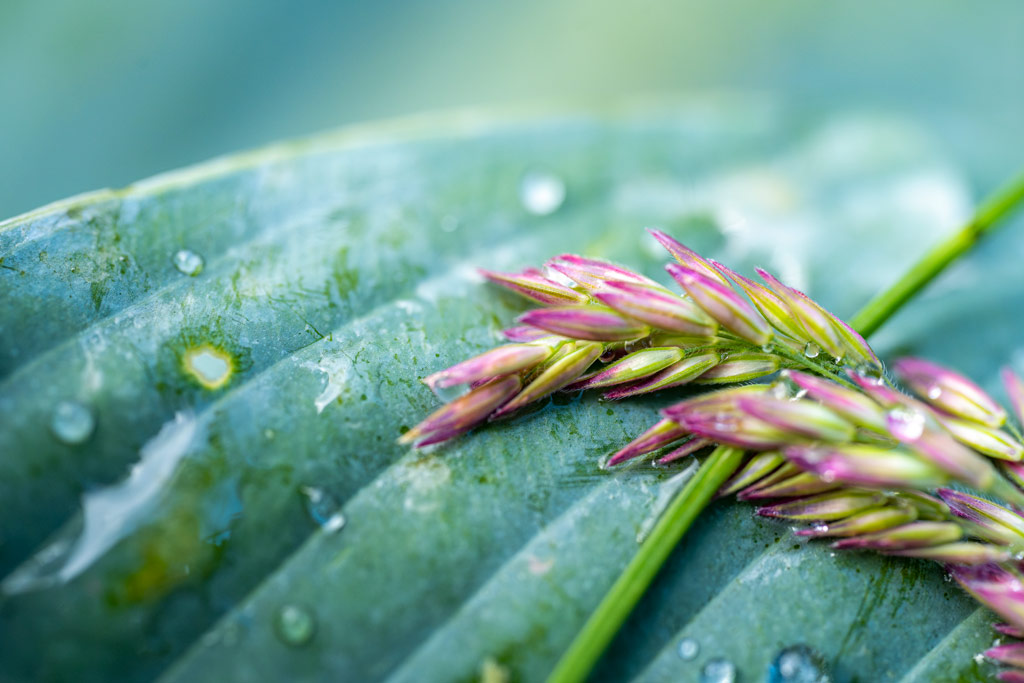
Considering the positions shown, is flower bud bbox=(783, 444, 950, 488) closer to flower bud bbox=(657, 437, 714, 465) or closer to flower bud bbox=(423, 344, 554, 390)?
flower bud bbox=(657, 437, 714, 465)

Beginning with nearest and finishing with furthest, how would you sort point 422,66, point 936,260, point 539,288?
point 539,288
point 936,260
point 422,66

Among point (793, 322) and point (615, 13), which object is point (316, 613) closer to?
point (793, 322)

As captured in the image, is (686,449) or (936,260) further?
(936,260)

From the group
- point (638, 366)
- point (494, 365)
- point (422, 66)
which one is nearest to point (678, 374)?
point (638, 366)

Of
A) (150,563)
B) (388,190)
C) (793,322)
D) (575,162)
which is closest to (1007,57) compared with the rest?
(575,162)

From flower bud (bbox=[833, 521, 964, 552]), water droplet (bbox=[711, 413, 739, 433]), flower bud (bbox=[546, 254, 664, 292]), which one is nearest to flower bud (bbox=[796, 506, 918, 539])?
flower bud (bbox=[833, 521, 964, 552])

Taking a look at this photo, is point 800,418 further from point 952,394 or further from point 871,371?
point 952,394

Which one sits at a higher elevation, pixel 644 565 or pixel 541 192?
pixel 541 192
